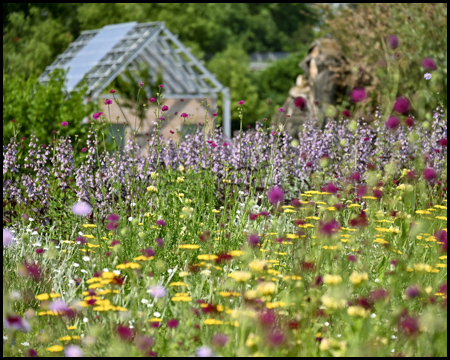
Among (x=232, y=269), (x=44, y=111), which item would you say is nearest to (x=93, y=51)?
(x=44, y=111)


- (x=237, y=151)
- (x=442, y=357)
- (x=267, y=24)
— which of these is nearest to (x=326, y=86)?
(x=237, y=151)

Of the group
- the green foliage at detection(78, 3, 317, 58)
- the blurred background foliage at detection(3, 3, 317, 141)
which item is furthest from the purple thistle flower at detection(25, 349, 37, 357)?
the green foliage at detection(78, 3, 317, 58)

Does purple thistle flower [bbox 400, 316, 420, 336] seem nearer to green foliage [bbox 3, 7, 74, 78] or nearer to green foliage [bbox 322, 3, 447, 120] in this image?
green foliage [bbox 322, 3, 447, 120]

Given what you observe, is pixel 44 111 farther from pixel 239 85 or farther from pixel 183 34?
pixel 183 34

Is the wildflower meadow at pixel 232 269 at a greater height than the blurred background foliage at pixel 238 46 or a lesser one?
greater

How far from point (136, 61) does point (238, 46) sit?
2344 centimetres

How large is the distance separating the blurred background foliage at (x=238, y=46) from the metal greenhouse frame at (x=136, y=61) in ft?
4.86

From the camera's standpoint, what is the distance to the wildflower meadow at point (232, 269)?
9.23 feet

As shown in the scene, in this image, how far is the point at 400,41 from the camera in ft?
39.3

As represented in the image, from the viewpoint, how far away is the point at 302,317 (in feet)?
9.96

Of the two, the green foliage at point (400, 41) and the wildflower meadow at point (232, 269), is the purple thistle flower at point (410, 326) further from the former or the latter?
the green foliage at point (400, 41)

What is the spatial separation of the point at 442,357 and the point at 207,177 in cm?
263

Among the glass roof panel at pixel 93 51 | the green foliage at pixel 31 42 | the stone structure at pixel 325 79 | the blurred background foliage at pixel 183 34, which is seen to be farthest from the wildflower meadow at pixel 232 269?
the green foliage at pixel 31 42

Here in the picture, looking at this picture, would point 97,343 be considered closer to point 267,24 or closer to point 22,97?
point 22,97
